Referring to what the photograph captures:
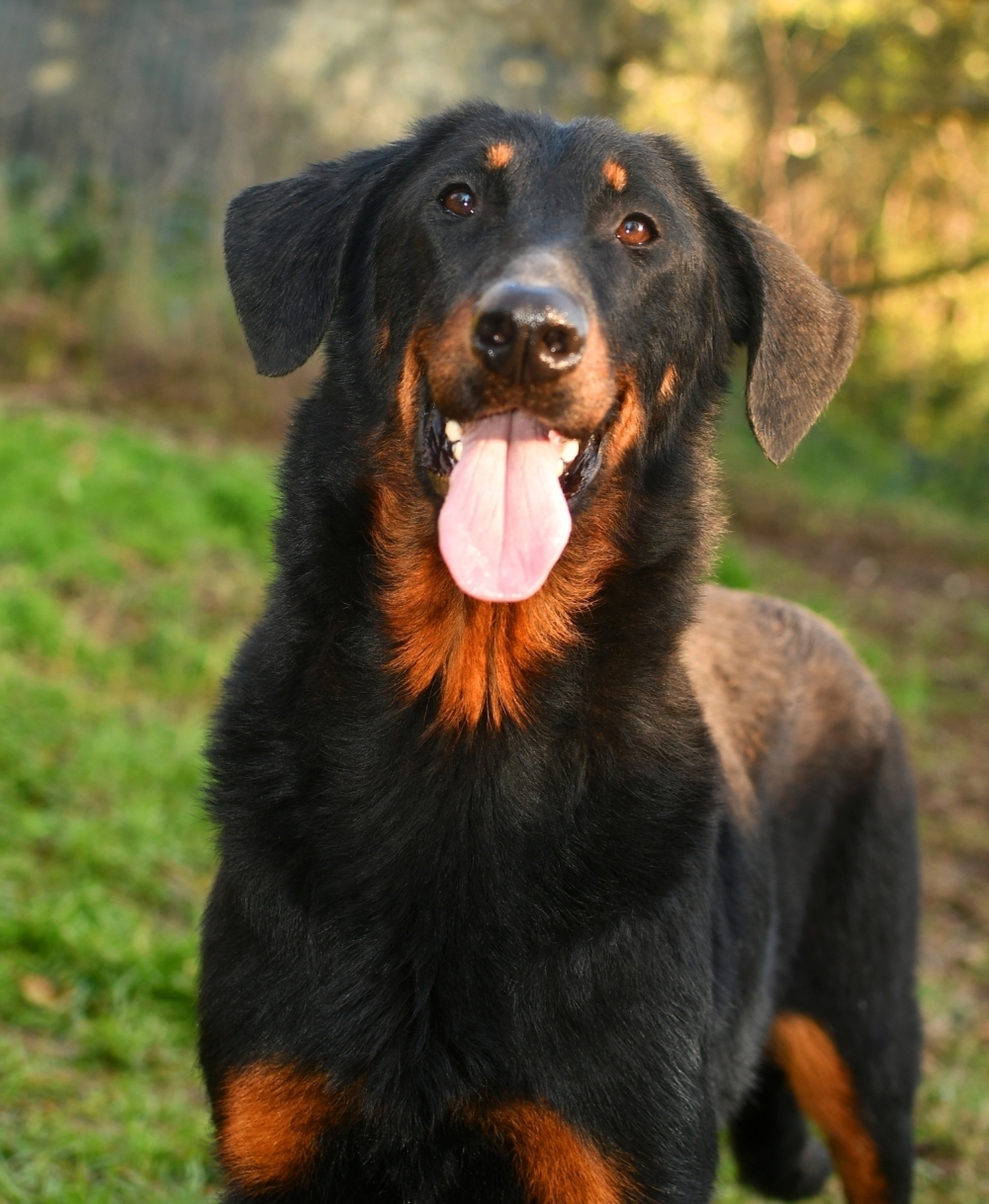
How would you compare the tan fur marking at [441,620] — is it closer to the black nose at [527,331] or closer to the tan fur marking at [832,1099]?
the black nose at [527,331]

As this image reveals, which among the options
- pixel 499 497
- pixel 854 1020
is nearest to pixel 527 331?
pixel 499 497

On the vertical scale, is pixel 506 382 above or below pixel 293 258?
below

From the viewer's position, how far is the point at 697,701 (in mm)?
3033

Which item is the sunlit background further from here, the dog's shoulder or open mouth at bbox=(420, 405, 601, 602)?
open mouth at bbox=(420, 405, 601, 602)

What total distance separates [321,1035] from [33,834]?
2731mm

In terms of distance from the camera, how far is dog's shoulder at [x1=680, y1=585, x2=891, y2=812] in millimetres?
3686

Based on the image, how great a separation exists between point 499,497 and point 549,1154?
1.19 meters

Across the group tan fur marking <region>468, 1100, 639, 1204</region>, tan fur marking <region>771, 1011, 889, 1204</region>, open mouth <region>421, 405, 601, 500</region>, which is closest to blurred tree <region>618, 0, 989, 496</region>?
tan fur marking <region>771, 1011, 889, 1204</region>

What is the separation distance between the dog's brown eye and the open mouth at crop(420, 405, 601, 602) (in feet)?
1.55

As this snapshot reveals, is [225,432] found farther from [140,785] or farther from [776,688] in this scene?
[776,688]

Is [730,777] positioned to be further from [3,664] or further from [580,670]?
[3,664]

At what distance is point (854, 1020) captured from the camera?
12.7ft

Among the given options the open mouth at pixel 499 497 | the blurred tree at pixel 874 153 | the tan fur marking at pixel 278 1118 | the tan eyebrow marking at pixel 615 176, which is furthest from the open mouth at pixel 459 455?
the blurred tree at pixel 874 153

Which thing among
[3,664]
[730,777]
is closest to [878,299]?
[3,664]
